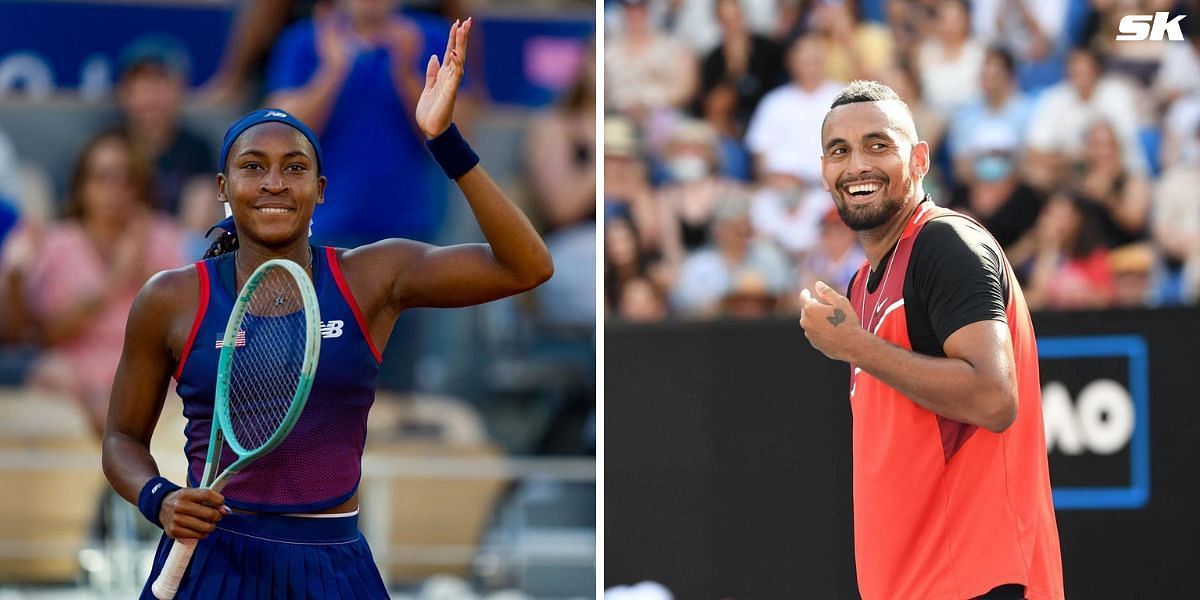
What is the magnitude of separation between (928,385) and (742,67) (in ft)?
14.0

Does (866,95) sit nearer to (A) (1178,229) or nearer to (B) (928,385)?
(B) (928,385)

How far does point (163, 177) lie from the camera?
8.73m

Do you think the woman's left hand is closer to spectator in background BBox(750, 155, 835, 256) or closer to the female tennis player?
the female tennis player

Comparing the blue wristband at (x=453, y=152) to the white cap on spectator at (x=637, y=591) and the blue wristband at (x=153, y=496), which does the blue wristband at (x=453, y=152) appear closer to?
the blue wristband at (x=153, y=496)

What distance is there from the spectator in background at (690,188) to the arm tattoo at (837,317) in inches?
148

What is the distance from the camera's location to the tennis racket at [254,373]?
132 inches

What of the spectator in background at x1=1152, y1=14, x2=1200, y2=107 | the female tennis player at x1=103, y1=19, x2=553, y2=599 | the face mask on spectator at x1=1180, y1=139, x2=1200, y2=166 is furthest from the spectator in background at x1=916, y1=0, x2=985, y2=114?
the female tennis player at x1=103, y1=19, x2=553, y2=599

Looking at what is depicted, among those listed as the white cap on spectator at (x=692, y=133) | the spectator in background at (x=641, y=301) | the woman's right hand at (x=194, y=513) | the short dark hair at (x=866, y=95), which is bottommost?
the woman's right hand at (x=194, y=513)

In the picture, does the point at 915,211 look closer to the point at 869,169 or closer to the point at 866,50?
the point at 869,169

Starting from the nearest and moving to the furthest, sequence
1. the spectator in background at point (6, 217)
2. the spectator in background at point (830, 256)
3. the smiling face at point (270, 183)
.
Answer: the smiling face at point (270, 183) → the spectator in background at point (830, 256) → the spectator in background at point (6, 217)

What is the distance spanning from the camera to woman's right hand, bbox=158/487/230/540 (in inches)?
125

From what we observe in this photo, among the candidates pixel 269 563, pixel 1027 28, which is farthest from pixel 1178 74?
pixel 269 563

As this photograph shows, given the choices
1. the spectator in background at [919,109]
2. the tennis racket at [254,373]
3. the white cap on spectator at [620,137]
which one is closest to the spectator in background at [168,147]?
the white cap on spectator at [620,137]

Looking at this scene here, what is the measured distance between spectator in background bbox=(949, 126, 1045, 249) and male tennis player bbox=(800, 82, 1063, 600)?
3056 mm
